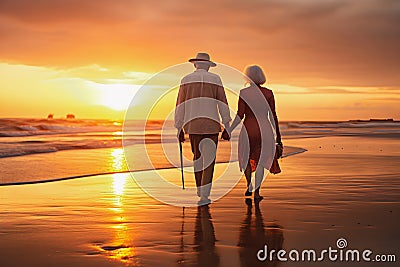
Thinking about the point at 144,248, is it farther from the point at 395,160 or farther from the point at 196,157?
the point at 395,160

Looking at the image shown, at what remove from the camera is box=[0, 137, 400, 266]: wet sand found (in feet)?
15.2

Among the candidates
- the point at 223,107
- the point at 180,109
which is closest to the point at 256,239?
the point at 223,107

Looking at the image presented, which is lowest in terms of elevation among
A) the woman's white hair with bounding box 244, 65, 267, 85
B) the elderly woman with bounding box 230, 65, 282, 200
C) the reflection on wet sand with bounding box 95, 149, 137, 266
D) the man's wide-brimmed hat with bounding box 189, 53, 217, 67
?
the reflection on wet sand with bounding box 95, 149, 137, 266

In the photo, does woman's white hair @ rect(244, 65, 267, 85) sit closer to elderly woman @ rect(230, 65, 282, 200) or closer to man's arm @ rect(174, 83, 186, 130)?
elderly woman @ rect(230, 65, 282, 200)

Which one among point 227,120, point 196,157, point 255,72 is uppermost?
point 255,72

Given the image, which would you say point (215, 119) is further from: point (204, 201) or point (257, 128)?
point (204, 201)

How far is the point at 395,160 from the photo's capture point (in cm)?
1448

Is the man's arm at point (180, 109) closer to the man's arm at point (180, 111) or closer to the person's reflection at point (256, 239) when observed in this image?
the man's arm at point (180, 111)

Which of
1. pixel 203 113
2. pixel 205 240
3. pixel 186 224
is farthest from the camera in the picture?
pixel 203 113

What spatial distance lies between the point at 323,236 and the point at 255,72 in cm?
318

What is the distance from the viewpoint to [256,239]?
17.2ft

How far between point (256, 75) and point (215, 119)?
0.92m

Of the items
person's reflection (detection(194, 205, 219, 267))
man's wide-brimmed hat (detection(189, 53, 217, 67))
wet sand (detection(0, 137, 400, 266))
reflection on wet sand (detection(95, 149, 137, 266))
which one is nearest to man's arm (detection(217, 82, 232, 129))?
man's wide-brimmed hat (detection(189, 53, 217, 67))

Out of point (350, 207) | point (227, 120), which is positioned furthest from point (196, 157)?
point (350, 207)
